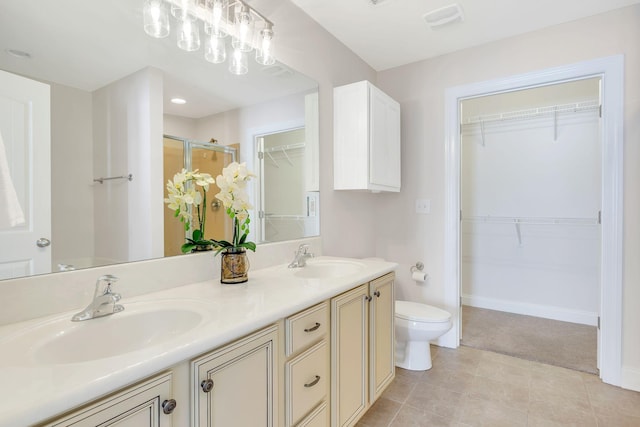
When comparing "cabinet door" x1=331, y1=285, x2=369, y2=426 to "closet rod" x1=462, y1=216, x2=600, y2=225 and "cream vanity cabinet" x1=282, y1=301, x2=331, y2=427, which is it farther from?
"closet rod" x1=462, y1=216, x2=600, y2=225

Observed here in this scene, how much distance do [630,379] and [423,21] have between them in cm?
267

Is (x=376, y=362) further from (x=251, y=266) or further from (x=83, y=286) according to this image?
(x=83, y=286)

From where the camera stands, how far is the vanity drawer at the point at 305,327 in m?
1.09

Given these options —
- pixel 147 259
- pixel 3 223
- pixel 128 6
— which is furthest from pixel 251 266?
pixel 128 6

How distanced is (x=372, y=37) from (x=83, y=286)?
2.36 m

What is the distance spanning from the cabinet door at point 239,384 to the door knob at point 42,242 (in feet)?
2.13

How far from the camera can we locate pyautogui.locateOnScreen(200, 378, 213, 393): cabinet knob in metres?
0.79

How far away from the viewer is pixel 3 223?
0.90 m

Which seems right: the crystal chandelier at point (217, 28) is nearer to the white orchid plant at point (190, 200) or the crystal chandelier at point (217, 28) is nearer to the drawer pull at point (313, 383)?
the white orchid plant at point (190, 200)

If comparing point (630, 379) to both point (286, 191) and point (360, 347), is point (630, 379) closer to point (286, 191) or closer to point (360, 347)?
point (360, 347)

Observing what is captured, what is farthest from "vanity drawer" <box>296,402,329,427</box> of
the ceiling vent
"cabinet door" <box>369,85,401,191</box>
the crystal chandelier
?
the ceiling vent

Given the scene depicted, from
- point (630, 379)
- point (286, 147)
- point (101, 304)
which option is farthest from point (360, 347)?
point (630, 379)

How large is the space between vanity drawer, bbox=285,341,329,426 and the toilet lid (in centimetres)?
103

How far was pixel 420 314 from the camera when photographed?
7.14ft
